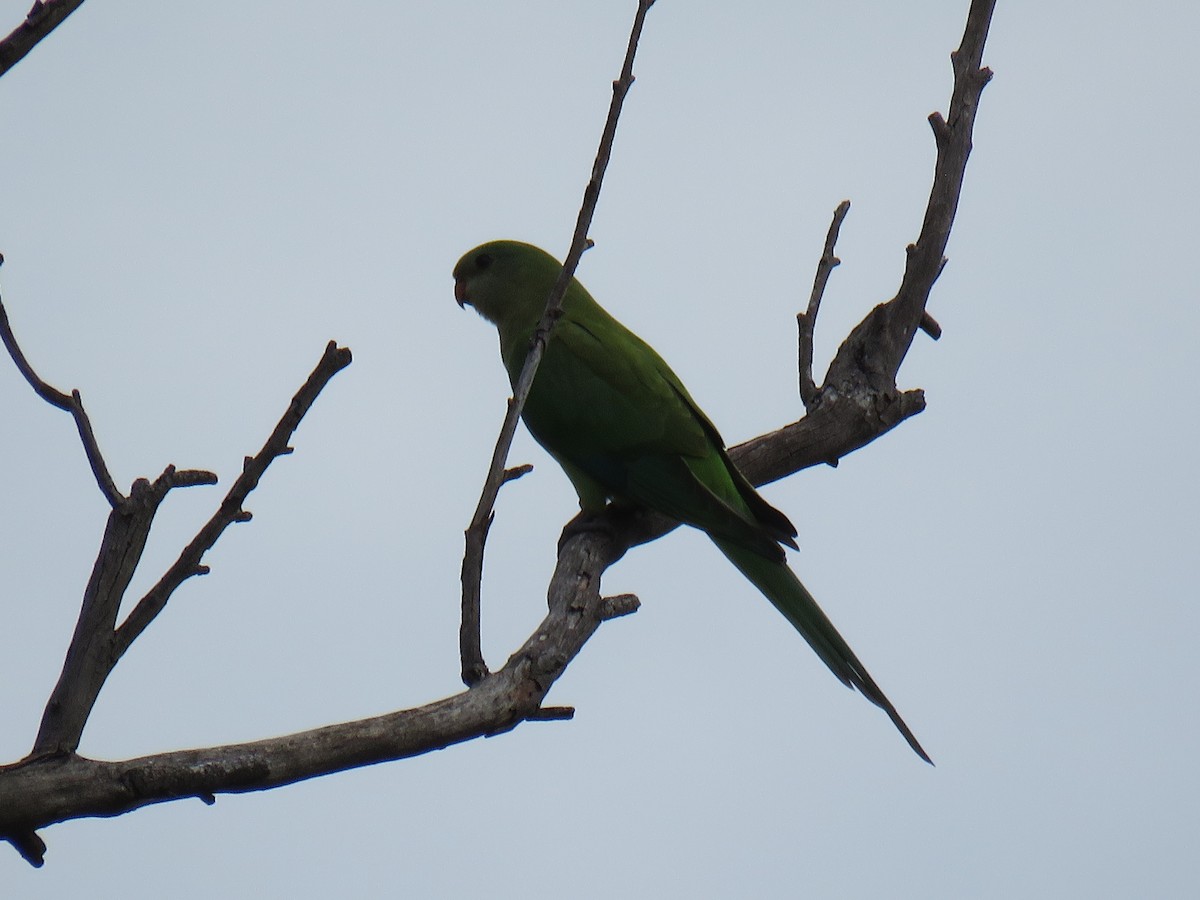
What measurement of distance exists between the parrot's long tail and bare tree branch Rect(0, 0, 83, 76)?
9.02 feet

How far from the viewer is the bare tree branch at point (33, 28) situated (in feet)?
5.86

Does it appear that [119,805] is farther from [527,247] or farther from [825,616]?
[527,247]

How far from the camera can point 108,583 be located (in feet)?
7.66

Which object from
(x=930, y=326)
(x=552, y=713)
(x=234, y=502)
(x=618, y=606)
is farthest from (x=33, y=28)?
(x=930, y=326)

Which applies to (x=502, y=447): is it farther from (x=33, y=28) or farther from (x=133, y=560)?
(x=33, y=28)

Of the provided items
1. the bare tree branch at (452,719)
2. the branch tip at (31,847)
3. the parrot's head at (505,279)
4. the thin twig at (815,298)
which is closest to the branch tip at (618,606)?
the bare tree branch at (452,719)

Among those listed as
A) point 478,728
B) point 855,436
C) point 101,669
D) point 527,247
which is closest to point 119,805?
point 101,669

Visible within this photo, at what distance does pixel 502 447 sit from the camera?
99.3 inches

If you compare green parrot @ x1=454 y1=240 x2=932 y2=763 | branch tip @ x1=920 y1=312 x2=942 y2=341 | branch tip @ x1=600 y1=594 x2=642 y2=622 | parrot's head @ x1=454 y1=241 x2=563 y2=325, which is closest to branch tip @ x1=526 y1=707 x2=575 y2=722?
branch tip @ x1=600 y1=594 x2=642 y2=622

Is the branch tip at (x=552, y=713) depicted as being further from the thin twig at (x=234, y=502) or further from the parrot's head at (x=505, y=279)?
the parrot's head at (x=505, y=279)

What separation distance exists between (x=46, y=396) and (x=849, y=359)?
2.89 m

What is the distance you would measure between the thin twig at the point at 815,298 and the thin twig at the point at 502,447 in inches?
61.2

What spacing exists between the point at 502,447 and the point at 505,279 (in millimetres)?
2927

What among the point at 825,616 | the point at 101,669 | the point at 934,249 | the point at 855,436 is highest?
the point at 934,249
